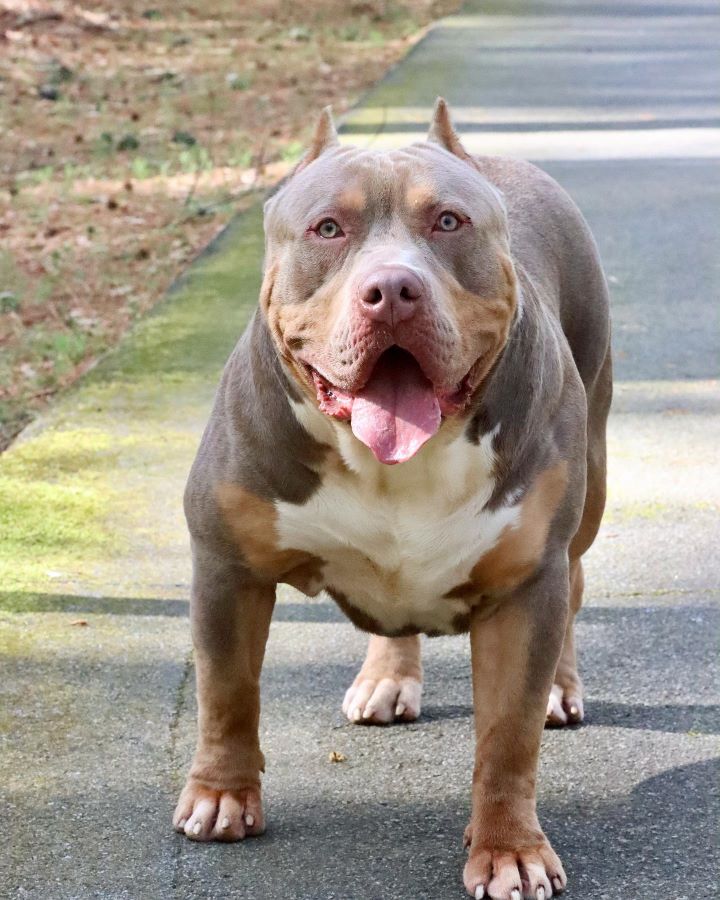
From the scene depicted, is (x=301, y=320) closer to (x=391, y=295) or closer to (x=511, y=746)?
(x=391, y=295)

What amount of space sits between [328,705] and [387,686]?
0.68 ft

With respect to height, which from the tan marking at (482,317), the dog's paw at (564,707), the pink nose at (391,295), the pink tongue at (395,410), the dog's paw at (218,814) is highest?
the pink nose at (391,295)

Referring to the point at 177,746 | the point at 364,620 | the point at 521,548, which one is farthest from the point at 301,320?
the point at 177,746

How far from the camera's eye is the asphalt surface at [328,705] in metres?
3.52

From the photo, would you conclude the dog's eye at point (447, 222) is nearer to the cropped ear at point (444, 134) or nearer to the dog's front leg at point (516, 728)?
the cropped ear at point (444, 134)

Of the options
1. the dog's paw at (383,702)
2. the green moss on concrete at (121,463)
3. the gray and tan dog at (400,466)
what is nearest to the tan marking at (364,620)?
the gray and tan dog at (400,466)

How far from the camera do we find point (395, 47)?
19719 millimetres

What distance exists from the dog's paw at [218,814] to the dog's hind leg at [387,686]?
65 cm

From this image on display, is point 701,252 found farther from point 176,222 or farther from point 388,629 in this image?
point 388,629

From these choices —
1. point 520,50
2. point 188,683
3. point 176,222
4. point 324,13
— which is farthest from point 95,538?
point 324,13

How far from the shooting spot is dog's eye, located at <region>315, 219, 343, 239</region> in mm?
3285

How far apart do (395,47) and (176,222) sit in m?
10.1

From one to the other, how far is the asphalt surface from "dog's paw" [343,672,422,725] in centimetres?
4

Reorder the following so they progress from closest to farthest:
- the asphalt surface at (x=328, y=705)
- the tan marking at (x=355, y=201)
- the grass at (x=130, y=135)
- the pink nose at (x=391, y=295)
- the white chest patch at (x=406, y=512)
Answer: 1. the pink nose at (x=391, y=295)
2. the tan marking at (x=355, y=201)
3. the white chest patch at (x=406, y=512)
4. the asphalt surface at (x=328, y=705)
5. the grass at (x=130, y=135)
